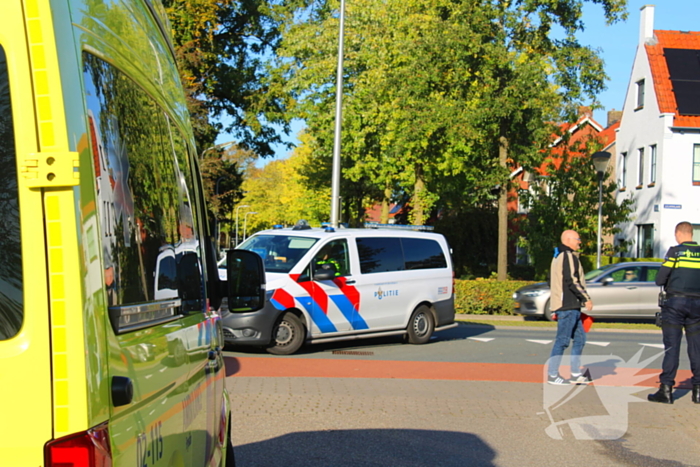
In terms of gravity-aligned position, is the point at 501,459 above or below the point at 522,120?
below

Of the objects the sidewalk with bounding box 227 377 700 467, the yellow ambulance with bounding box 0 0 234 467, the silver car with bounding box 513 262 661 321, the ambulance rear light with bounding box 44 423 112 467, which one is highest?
the yellow ambulance with bounding box 0 0 234 467

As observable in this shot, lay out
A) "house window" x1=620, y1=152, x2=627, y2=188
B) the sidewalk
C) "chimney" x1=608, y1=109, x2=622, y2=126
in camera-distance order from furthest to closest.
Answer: "chimney" x1=608, y1=109, x2=622, y2=126 → "house window" x1=620, y1=152, x2=627, y2=188 → the sidewalk

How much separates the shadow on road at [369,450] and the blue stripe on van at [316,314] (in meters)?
5.18

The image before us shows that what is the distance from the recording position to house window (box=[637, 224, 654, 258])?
33.7 meters

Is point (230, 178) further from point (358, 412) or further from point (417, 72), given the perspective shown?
point (358, 412)

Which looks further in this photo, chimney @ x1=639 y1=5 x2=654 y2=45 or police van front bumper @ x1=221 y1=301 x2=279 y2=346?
chimney @ x1=639 y1=5 x2=654 y2=45

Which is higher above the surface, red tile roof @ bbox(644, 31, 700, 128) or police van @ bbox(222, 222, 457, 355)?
red tile roof @ bbox(644, 31, 700, 128)

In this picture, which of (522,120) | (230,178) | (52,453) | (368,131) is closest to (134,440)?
(52,453)

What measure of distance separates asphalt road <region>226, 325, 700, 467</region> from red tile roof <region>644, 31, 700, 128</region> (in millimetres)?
22581

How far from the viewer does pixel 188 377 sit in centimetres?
288

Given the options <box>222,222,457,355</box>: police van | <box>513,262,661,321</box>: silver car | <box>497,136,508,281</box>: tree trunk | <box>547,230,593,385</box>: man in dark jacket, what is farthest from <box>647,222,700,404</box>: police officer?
<box>497,136,508,281</box>: tree trunk

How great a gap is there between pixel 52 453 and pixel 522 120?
936 inches

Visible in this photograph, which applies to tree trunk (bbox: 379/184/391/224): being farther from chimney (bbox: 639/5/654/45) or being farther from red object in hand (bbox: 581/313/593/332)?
red object in hand (bbox: 581/313/593/332)

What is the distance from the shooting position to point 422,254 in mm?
14516
